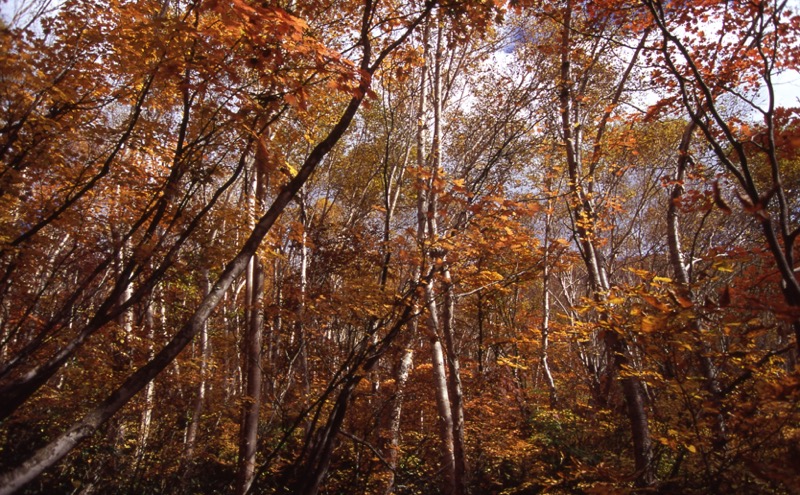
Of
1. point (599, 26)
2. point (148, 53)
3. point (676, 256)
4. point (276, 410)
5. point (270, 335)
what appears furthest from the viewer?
point (270, 335)

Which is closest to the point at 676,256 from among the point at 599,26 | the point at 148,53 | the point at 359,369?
the point at 599,26

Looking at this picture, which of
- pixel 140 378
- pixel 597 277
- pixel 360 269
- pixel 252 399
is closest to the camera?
pixel 140 378

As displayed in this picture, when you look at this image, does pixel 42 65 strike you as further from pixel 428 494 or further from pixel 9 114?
pixel 428 494

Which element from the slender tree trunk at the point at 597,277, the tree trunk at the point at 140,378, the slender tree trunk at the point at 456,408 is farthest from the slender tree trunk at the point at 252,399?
the slender tree trunk at the point at 597,277

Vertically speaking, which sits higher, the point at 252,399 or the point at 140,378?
the point at 140,378

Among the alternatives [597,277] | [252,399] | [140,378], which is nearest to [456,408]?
[597,277]

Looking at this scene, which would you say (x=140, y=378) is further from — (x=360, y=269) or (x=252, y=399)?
(x=360, y=269)

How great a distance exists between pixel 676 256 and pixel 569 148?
6.41 feet

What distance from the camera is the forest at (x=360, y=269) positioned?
305 centimetres

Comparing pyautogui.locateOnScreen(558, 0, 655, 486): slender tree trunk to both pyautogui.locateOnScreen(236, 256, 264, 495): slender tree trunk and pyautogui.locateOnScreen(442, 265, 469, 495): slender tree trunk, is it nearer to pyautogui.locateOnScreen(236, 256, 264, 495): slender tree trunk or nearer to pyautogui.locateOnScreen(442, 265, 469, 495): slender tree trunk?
pyautogui.locateOnScreen(442, 265, 469, 495): slender tree trunk

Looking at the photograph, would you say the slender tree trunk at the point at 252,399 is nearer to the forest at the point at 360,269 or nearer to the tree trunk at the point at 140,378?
the forest at the point at 360,269

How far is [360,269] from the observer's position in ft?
29.5

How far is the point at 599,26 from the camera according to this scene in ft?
21.0

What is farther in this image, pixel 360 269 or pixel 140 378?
pixel 360 269
